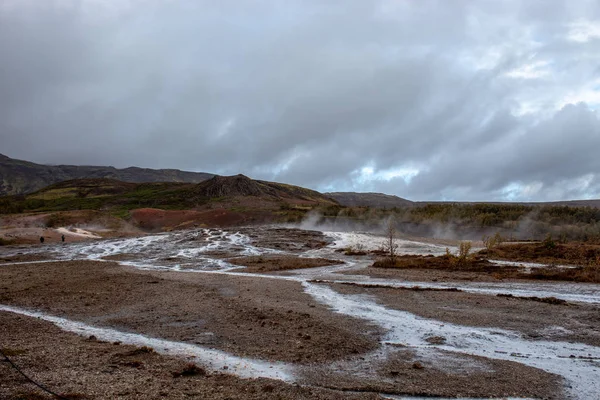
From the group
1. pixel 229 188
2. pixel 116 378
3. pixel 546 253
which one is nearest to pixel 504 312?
pixel 116 378

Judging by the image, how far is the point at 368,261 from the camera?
1400 inches

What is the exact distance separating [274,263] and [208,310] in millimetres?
17778

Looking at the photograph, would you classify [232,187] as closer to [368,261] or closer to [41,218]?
[41,218]

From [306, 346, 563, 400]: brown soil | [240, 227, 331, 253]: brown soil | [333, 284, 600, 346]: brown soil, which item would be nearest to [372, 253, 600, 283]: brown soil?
[333, 284, 600, 346]: brown soil

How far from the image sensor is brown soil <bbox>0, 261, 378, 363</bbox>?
11.5 m

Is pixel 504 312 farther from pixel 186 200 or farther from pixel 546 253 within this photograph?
pixel 186 200

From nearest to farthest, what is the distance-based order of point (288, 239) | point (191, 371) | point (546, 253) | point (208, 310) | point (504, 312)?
point (191, 371) → point (504, 312) → point (208, 310) → point (546, 253) → point (288, 239)

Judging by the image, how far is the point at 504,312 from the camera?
1573cm

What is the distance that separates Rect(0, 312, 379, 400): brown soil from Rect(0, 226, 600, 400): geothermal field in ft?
0.11

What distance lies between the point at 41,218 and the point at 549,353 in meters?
80.2

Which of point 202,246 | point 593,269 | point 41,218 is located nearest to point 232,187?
point 41,218

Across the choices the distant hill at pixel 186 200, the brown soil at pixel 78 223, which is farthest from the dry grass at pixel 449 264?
the distant hill at pixel 186 200

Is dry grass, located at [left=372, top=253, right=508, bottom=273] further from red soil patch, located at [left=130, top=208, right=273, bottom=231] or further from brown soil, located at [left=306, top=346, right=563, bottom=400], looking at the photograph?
red soil patch, located at [left=130, top=208, right=273, bottom=231]

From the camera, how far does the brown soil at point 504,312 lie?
13.2m
